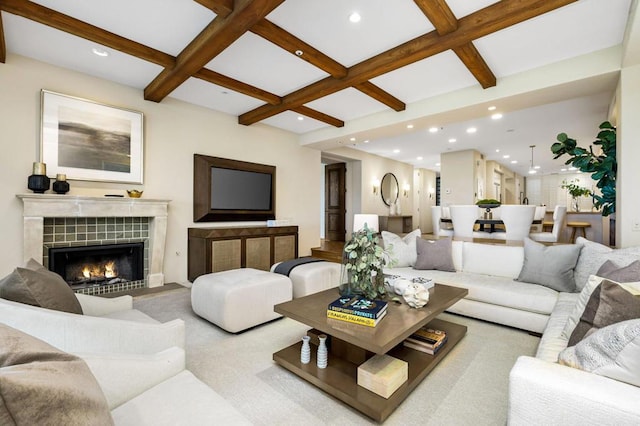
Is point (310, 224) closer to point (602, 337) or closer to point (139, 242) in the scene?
point (139, 242)

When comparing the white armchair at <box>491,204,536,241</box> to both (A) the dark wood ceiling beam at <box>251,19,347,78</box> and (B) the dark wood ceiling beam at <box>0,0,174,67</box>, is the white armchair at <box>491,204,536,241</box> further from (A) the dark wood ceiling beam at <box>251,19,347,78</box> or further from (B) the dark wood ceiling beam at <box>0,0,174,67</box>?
(B) the dark wood ceiling beam at <box>0,0,174,67</box>

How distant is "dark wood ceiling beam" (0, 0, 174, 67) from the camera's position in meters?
2.44

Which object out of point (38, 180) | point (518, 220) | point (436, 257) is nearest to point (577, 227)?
point (518, 220)

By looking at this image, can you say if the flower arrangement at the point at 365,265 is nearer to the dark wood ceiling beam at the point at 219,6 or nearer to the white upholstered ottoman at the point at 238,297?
the white upholstered ottoman at the point at 238,297

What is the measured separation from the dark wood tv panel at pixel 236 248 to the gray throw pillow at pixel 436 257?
2585 millimetres

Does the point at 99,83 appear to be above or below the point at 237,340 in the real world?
above

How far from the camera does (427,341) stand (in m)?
2.24

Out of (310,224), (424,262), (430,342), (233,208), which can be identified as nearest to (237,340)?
(430,342)

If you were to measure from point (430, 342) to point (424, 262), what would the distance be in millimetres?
1572

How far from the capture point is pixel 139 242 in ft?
13.9

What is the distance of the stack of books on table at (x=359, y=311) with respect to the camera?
1864 mm

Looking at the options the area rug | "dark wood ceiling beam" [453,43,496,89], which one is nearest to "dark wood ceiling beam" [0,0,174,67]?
the area rug

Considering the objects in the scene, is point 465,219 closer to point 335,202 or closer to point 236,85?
point 236,85

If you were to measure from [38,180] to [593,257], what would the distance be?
18.5 ft
